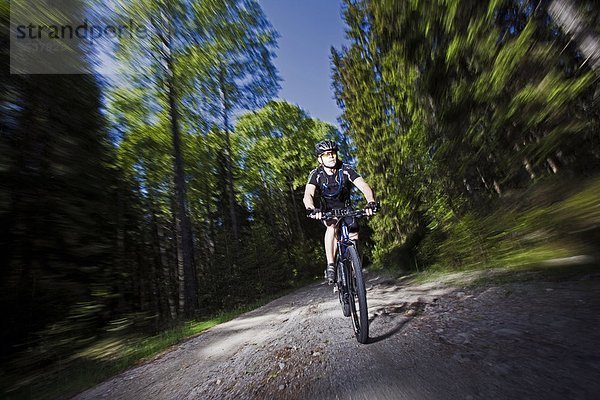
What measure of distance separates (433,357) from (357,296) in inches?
42.6

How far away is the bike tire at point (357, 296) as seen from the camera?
299 centimetres

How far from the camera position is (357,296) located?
3.24m

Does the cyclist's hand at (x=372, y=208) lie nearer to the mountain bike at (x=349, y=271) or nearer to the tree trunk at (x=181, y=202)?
the mountain bike at (x=349, y=271)

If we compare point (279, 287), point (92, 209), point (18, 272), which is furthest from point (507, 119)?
point (279, 287)

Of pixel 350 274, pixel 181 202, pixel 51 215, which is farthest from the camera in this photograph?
pixel 181 202

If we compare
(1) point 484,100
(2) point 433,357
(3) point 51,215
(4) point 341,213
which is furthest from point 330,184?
(3) point 51,215

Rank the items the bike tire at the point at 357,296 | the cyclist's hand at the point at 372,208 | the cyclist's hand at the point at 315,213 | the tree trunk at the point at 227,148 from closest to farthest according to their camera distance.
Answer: the bike tire at the point at 357,296 < the cyclist's hand at the point at 372,208 < the cyclist's hand at the point at 315,213 < the tree trunk at the point at 227,148

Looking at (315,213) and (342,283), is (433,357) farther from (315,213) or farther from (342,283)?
(315,213)

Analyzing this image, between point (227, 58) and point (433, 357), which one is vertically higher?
point (227, 58)

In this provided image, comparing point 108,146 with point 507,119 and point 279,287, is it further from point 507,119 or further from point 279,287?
point 279,287

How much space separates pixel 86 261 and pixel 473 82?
698 centimetres

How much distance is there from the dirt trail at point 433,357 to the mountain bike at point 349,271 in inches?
9.2

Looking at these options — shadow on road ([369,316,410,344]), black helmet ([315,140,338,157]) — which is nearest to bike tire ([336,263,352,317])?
shadow on road ([369,316,410,344])

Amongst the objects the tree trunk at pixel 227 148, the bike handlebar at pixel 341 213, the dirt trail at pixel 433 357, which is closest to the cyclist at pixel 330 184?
the bike handlebar at pixel 341 213
